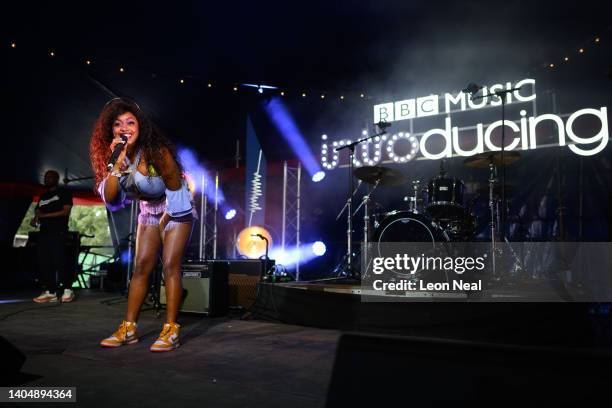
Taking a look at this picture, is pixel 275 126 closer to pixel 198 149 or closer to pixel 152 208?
pixel 198 149

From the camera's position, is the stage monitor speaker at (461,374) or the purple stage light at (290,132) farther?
the purple stage light at (290,132)

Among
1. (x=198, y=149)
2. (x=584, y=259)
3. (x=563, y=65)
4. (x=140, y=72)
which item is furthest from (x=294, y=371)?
(x=198, y=149)

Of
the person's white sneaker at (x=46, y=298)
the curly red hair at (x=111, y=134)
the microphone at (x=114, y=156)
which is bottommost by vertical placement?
the person's white sneaker at (x=46, y=298)

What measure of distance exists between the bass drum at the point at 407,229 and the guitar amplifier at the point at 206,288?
7.15 ft

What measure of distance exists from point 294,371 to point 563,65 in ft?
28.9

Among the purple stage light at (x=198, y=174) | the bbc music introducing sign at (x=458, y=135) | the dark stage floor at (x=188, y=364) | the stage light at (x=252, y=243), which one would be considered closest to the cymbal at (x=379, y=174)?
the bbc music introducing sign at (x=458, y=135)

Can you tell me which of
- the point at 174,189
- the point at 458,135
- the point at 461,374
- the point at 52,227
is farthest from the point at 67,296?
the point at 458,135

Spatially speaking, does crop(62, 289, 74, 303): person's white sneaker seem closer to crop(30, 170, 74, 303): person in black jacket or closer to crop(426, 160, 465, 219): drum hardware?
crop(30, 170, 74, 303): person in black jacket

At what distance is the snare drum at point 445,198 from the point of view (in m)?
6.05

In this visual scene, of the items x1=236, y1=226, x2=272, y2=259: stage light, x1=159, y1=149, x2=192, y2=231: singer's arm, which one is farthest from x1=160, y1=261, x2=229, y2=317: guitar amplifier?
x1=236, y1=226, x2=272, y2=259: stage light

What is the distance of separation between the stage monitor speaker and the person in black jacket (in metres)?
6.15

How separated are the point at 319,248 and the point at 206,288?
17.5 ft

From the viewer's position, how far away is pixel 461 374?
95cm

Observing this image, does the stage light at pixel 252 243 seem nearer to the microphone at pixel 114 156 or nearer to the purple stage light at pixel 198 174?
the purple stage light at pixel 198 174
